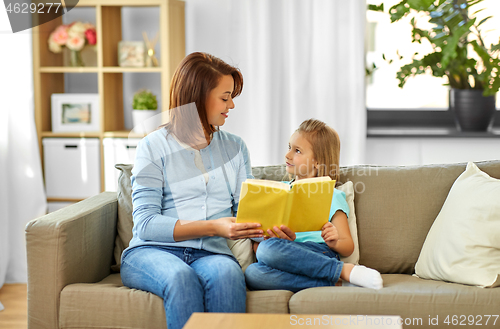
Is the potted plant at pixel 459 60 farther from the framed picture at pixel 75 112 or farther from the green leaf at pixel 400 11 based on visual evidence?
the framed picture at pixel 75 112

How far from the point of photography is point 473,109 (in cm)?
256

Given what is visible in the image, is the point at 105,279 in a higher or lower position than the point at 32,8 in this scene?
lower

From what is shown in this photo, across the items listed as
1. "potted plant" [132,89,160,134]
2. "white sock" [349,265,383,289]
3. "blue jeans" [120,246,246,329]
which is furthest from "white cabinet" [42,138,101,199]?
"white sock" [349,265,383,289]

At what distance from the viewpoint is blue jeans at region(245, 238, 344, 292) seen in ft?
5.03

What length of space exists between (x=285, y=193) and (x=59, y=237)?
0.71 metres

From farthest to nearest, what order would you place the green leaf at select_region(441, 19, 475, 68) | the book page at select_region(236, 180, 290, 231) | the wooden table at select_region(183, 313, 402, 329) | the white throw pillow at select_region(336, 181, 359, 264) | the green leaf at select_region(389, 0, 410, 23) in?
the green leaf at select_region(389, 0, 410, 23) → the green leaf at select_region(441, 19, 475, 68) → the white throw pillow at select_region(336, 181, 359, 264) → the book page at select_region(236, 180, 290, 231) → the wooden table at select_region(183, 313, 402, 329)

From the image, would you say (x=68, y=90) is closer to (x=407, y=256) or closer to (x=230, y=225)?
(x=230, y=225)

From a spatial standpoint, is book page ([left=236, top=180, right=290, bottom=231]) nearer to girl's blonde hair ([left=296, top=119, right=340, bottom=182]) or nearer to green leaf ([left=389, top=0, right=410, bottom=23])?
girl's blonde hair ([left=296, top=119, right=340, bottom=182])

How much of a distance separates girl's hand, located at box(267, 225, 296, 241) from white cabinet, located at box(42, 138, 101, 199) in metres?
1.44

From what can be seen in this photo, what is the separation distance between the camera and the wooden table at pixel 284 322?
3.56ft

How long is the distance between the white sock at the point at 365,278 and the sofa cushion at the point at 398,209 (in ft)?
0.90

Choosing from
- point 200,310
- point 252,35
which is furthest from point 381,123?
point 200,310

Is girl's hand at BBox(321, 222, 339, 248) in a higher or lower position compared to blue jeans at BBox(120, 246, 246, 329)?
higher

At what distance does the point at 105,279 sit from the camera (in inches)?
68.6
